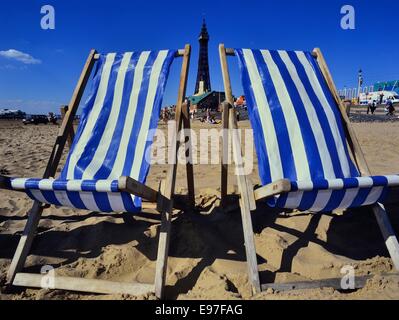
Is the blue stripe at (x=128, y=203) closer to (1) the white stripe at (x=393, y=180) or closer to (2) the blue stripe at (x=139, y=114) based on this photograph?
(2) the blue stripe at (x=139, y=114)

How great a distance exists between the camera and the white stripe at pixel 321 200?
170 cm

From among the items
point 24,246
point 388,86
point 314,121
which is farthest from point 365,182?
point 388,86

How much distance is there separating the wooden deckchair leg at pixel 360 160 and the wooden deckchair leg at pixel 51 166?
6.02 ft

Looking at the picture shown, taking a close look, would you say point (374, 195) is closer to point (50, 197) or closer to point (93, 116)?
point (50, 197)

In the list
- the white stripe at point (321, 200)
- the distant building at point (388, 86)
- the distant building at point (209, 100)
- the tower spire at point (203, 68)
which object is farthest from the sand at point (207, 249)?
the tower spire at point (203, 68)

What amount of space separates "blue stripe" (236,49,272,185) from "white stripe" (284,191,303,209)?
26cm

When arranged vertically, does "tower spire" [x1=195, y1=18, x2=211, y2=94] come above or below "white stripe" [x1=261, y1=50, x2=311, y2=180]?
above

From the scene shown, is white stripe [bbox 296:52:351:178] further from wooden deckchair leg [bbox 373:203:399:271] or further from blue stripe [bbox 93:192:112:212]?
blue stripe [bbox 93:192:112:212]

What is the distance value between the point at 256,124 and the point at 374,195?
809 mm

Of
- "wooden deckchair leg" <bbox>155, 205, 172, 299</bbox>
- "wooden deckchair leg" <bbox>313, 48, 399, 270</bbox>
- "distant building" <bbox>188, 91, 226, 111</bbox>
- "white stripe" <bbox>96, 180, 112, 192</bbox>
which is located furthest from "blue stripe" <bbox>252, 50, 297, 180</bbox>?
"distant building" <bbox>188, 91, 226, 111</bbox>

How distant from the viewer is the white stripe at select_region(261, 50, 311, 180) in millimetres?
2053

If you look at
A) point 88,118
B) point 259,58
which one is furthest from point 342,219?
point 88,118
